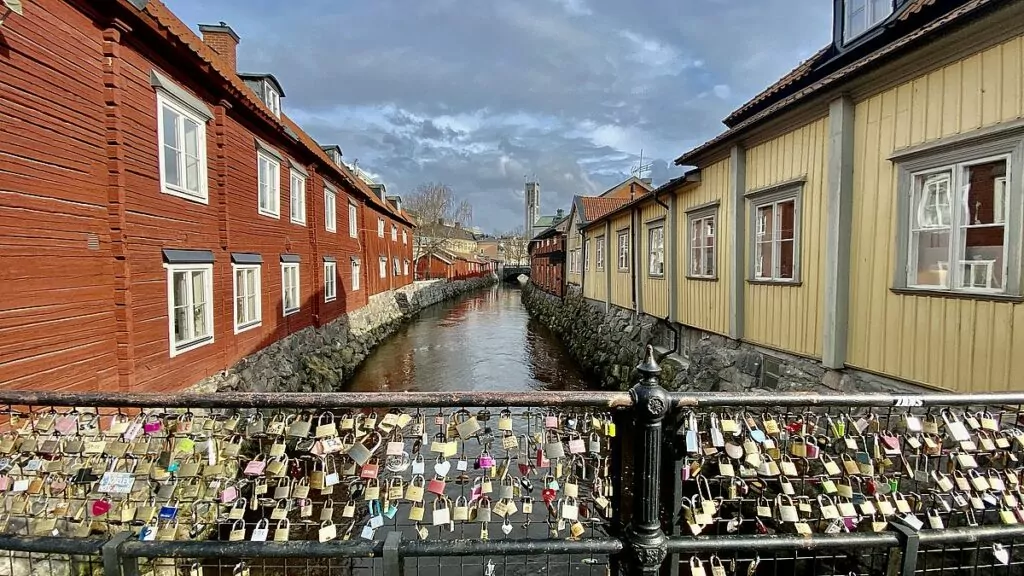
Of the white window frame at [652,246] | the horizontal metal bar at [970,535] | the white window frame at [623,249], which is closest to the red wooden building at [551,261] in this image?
the white window frame at [623,249]

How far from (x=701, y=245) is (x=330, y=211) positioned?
13562 millimetres

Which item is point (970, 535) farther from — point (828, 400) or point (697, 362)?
point (697, 362)

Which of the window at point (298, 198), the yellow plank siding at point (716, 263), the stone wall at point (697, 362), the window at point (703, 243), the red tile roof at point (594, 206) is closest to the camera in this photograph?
the stone wall at point (697, 362)

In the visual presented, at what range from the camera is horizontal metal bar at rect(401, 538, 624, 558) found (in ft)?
6.59

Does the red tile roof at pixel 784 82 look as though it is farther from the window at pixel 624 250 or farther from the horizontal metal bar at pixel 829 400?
the horizontal metal bar at pixel 829 400

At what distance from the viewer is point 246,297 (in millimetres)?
10391

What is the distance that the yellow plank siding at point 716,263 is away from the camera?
8805mm

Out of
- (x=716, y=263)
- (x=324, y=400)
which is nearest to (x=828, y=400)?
(x=324, y=400)

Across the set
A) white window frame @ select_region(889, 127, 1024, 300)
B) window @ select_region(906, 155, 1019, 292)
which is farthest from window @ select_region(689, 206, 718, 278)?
window @ select_region(906, 155, 1019, 292)

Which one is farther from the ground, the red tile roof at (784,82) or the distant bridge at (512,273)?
the red tile roof at (784,82)

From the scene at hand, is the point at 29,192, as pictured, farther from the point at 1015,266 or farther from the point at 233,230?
the point at 1015,266

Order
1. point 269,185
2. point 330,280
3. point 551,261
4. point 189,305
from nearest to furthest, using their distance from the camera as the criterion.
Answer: point 189,305, point 269,185, point 330,280, point 551,261

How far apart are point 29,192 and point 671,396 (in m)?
7.13

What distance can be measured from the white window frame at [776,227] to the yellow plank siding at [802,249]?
62 mm
